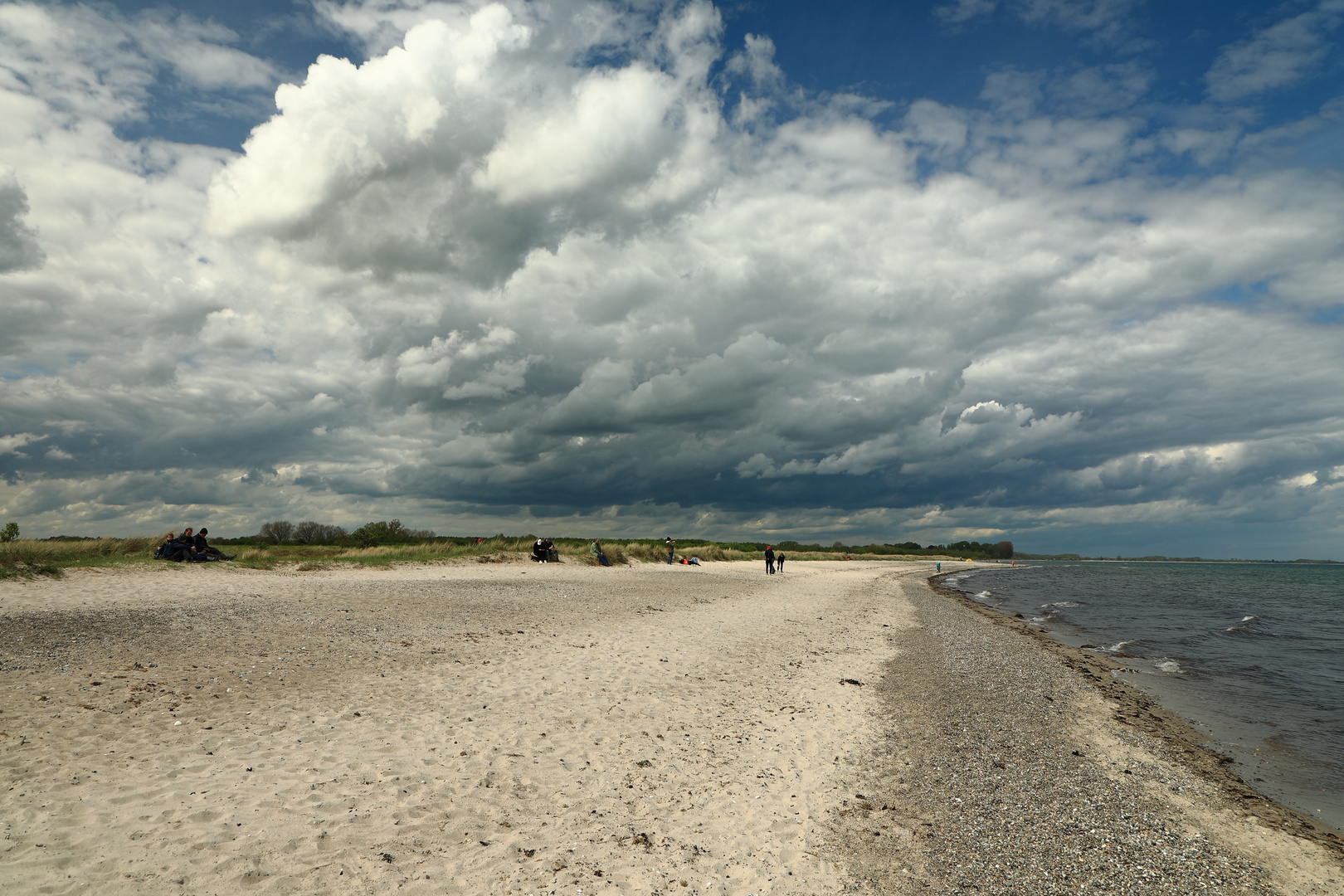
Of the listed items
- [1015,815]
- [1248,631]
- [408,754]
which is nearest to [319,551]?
[408,754]

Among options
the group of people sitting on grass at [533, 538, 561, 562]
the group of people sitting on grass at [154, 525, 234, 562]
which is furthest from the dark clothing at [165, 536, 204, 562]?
the group of people sitting on grass at [533, 538, 561, 562]

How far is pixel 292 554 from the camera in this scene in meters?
38.6

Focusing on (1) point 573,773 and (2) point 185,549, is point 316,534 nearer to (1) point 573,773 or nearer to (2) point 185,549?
(2) point 185,549

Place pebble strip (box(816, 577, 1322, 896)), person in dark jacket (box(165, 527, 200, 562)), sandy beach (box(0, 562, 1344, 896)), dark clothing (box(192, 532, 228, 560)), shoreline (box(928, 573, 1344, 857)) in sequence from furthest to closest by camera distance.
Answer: dark clothing (box(192, 532, 228, 560)) → person in dark jacket (box(165, 527, 200, 562)) → shoreline (box(928, 573, 1344, 857)) → pebble strip (box(816, 577, 1322, 896)) → sandy beach (box(0, 562, 1344, 896))

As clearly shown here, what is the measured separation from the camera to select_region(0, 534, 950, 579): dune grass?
79.2ft

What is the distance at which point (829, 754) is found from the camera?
9.41 metres

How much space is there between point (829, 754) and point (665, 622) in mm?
11158

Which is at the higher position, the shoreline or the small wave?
the shoreline

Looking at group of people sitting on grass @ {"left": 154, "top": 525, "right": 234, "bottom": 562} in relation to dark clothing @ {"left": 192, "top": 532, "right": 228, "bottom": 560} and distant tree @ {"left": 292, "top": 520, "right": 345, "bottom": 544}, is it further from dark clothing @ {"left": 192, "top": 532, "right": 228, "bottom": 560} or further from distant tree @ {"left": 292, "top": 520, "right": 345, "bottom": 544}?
distant tree @ {"left": 292, "top": 520, "right": 345, "bottom": 544}

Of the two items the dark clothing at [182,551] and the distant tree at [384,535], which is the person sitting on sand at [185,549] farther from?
the distant tree at [384,535]

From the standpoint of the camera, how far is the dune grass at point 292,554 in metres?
24.1

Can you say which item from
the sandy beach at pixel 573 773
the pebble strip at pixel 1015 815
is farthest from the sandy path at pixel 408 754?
the pebble strip at pixel 1015 815

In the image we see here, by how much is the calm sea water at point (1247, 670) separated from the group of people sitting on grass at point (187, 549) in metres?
38.0

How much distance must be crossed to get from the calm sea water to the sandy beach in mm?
1151
